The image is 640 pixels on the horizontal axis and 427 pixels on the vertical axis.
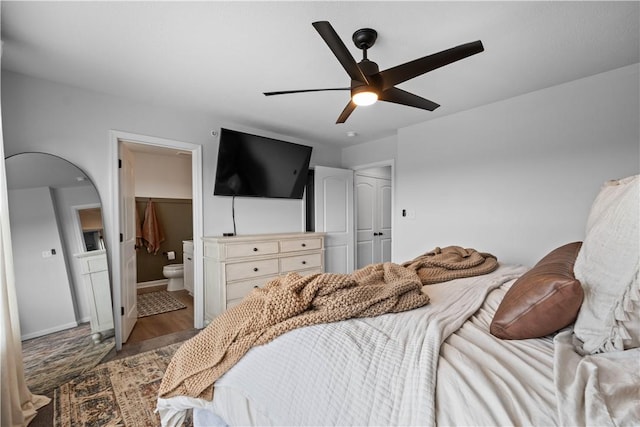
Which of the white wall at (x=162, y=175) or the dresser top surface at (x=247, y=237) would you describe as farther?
the white wall at (x=162, y=175)

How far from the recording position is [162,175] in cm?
472

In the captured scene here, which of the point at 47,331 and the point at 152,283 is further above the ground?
the point at 47,331

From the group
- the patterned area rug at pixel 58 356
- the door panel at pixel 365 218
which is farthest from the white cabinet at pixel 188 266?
the door panel at pixel 365 218

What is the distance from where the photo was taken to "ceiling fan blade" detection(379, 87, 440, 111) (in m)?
1.79

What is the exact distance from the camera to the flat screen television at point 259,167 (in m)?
3.19

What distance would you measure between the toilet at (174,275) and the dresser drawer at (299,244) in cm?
214

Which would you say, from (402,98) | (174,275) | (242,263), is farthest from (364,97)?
(174,275)

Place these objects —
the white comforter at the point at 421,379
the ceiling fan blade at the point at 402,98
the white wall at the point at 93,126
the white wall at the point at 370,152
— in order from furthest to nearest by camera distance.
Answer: the white wall at the point at 370,152, the white wall at the point at 93,126, the ceiling fan blade at the point at 402,98, the white comforter at the point at 421,379

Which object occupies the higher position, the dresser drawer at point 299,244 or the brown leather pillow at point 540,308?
the brown leather pillow at point 540,308

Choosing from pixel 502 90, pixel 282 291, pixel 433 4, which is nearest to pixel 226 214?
pixel 282 291

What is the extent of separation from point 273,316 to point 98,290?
2148 mm

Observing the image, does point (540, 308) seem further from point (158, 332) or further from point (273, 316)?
point (158, 332)

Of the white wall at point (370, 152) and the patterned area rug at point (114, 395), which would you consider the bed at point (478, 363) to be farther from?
the white wall at point (370, 152)

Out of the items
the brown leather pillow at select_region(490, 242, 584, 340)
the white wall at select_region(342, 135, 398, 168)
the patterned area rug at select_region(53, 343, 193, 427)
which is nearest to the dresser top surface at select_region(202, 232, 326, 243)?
the patterned area rug at select_region(53, 343, 193, 427)
